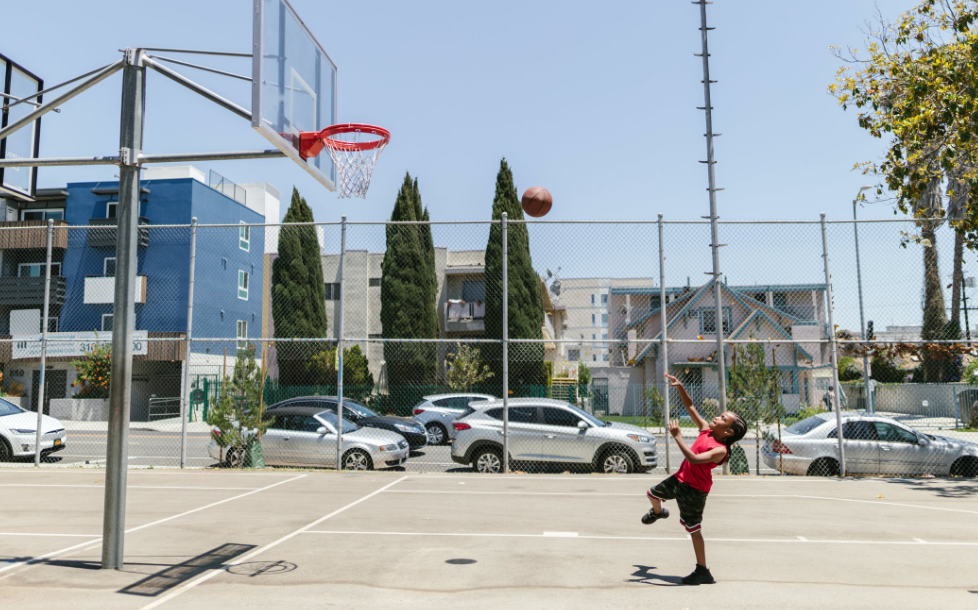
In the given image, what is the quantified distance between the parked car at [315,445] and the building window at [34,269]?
23.5m

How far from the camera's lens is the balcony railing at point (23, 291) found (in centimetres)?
3184

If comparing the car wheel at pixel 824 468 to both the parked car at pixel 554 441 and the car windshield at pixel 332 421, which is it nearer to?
the parked car at pixel 554 441

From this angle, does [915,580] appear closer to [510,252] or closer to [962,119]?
[962,119]

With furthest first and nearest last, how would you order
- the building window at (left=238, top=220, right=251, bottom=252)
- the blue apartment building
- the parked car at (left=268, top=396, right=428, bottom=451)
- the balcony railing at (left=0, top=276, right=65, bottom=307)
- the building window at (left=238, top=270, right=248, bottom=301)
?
the building window at (left=238, top=220, right=251, bottom=252) → the balcony railing at (left=0, top=276, right=65, bottom=307) → the building window at (left=238, top=270, right=248, bottom=301) → the blue apartment building → the parked car at (left=268, top=396, right=428, bottom=451)

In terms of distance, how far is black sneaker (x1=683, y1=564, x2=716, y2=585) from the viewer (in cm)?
617

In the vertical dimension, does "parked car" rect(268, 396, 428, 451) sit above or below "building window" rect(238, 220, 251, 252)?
below

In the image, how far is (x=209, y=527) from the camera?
28.0ft

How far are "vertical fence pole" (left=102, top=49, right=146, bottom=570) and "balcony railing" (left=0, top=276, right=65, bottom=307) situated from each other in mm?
29210

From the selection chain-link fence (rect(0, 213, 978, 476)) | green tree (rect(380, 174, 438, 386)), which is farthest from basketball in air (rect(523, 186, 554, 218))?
green tree (rect(380, 174, 438, 386))

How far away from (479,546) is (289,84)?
5.31 meters

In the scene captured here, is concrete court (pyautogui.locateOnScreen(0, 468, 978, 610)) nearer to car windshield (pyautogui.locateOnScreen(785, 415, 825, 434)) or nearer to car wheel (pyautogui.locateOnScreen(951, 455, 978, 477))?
car wheel (pyautogui.locateOnScreen(951, 455, 978, 477))

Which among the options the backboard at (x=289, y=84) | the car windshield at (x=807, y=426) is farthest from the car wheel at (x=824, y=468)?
the backboard at (x=289, y=84)

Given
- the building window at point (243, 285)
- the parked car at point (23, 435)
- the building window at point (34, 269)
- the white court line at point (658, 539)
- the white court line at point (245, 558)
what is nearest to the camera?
the white court line at point (245, 558)

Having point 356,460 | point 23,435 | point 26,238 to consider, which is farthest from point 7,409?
point 26,238
